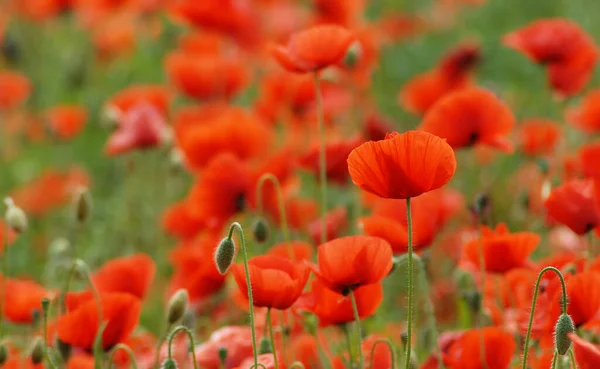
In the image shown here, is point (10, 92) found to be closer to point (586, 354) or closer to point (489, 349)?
point (489, 349)

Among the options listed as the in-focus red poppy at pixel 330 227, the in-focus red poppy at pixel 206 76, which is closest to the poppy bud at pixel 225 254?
the in-focus red poppy at pixel 330 227

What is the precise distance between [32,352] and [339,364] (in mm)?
576

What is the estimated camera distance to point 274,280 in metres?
1.68

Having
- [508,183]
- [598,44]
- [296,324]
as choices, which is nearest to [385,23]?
[598,44]

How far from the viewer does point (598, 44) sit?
5.91 m

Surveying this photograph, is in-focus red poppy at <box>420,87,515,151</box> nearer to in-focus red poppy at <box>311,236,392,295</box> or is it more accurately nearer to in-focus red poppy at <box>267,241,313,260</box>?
in-focus red poppy at <box>267,241,313,260</box>

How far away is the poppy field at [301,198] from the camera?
1794 millimetres

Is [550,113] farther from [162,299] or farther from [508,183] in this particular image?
[162,299]

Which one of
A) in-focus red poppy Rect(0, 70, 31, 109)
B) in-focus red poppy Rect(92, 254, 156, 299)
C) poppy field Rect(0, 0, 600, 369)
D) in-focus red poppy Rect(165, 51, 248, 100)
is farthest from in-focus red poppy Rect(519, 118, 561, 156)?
in-focus red poppy Rect(0, 70, 31, 109)

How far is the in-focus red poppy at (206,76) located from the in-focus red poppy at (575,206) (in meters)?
2.47

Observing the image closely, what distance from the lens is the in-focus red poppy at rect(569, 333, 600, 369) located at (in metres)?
1.34

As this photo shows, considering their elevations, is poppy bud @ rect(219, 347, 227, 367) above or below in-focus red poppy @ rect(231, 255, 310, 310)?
below

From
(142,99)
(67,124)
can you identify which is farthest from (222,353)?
(67,124)

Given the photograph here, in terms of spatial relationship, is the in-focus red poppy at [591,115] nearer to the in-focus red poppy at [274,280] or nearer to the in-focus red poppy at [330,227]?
the in-focus red poppy at [330,227]
